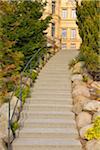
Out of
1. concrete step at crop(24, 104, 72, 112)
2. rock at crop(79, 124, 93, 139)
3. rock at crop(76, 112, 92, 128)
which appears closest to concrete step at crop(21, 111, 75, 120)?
concrete step at crop(24, 104, 72, 112)

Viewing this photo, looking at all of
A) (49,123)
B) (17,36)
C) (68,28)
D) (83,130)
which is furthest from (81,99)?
(68,28)

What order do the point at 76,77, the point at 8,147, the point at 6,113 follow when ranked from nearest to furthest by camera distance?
the point at 8,147, the point at 6,113, the point at 76,77

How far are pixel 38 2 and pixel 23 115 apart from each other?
7042 mm

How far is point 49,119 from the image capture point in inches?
425

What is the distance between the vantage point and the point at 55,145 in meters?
9.18

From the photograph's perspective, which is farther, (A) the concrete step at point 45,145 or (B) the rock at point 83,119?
(B) the rock at point 83,119

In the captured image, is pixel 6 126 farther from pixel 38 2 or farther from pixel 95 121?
pixel 38 2

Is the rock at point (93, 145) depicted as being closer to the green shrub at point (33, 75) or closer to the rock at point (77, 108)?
the rock at point (77, 108)

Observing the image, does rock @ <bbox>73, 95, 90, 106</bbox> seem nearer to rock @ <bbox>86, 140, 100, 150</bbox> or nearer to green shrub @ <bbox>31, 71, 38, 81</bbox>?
rock @ <bbox>86, 140, 100, 150</bbox>

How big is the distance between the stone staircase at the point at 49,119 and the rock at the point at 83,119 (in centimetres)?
21

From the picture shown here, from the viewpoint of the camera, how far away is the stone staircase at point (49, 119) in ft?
30.3

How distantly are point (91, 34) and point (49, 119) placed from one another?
3.81 m

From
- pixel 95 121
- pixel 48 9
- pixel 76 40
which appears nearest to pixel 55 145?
pixel 95 121

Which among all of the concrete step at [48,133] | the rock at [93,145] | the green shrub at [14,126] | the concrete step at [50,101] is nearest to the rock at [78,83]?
the concrete step at [50,101]
